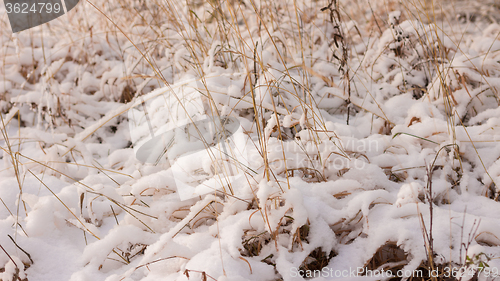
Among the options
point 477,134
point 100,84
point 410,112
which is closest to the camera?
point 477,134

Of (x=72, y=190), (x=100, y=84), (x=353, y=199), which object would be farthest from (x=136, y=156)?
(x=353, y=199)

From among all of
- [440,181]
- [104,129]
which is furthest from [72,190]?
[440,181]

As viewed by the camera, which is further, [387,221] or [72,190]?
[72,190]

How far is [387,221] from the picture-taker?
0.90m

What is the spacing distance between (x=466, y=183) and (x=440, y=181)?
0.27 ft

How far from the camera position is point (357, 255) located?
0.89 m

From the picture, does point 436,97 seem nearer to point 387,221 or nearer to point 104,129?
point 387,221

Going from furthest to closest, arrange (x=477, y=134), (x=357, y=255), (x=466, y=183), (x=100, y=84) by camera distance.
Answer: (x=100, y=84)
(x=477, y=134)
(x=466, y=183)
(x=357, y=255)

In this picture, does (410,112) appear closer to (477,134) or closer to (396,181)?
(477,134)

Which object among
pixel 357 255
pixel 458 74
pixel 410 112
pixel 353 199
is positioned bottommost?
pixel 357 255

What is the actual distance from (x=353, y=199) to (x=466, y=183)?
431 mm

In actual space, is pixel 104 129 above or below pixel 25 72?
below

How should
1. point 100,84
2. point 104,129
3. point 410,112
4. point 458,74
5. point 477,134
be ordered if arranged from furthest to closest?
point 100,84 → point 104,129 → point 458,74 → point 410,112 → point 477,134

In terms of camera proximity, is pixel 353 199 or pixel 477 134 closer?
pixel 353 199
